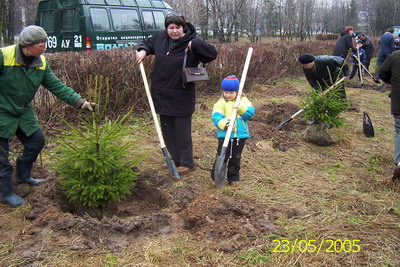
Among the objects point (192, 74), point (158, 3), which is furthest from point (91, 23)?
point (192, 74)

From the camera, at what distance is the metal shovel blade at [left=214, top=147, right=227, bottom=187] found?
153 inches

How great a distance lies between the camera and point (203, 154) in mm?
5203

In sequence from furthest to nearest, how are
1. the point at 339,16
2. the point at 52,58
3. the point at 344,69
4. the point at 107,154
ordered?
the point at 339,16 → the point at 344,69 → the point at 52,58 → the point at 107,154

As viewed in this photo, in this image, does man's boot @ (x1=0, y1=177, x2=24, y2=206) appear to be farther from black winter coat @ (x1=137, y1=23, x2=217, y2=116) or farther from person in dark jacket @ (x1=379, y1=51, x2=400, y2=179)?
person in dark jacket @ (x1=379, y1=51, x2=400, y2=179)

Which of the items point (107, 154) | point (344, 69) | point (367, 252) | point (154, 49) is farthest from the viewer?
point (344, 69)

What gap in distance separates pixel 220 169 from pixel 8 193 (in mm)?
2041

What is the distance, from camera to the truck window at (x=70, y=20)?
35.9 ft

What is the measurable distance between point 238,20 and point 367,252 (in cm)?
2085

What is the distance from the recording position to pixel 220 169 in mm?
3916

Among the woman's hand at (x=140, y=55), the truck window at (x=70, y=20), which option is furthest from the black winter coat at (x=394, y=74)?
the truck window at (x=70, y=20)

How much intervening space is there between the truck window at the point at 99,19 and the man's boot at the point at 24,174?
8.03m

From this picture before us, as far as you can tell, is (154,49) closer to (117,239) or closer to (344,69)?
(117,239)

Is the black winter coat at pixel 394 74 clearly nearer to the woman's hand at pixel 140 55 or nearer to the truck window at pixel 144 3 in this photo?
the woman's hand at pixel 140 55

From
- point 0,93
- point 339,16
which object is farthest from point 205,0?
point 339,16
